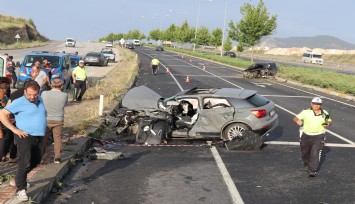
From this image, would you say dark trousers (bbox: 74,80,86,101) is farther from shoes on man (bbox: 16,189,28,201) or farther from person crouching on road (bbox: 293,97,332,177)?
shoes on man (bbox: 16,189,28,201)

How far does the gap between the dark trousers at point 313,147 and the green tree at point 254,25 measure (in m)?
43.6

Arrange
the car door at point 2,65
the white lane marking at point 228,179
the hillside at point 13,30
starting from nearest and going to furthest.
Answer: the white lane marking at point 228,179 → the car door at point 2,65 → the hillside at point 13,30

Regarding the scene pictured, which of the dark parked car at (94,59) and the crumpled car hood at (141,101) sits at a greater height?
the crumpled car hood at (141,101)

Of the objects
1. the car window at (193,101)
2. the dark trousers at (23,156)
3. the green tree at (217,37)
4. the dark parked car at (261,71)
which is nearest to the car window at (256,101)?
the car window at (193,101)

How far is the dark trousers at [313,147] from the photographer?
333 inches

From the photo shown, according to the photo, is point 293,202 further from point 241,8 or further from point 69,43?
point 69,43

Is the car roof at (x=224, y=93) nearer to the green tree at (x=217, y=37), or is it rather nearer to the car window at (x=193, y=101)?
the car window at (x=193, y=101)

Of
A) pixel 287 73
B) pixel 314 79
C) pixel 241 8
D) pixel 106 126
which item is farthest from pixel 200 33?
pixel 106 126

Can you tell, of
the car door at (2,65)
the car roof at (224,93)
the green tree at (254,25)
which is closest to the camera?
the car roof at (224,93)

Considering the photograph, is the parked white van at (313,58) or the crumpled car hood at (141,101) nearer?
the crumpled car hood at (141,101)

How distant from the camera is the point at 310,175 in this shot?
859cm

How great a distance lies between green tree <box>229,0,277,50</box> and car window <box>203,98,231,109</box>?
1613 inches

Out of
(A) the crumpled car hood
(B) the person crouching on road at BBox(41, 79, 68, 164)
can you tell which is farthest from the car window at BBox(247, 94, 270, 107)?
(B) the person crouching on road at BBox(41, 79, 68, 164)

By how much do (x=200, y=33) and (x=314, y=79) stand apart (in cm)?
7598
